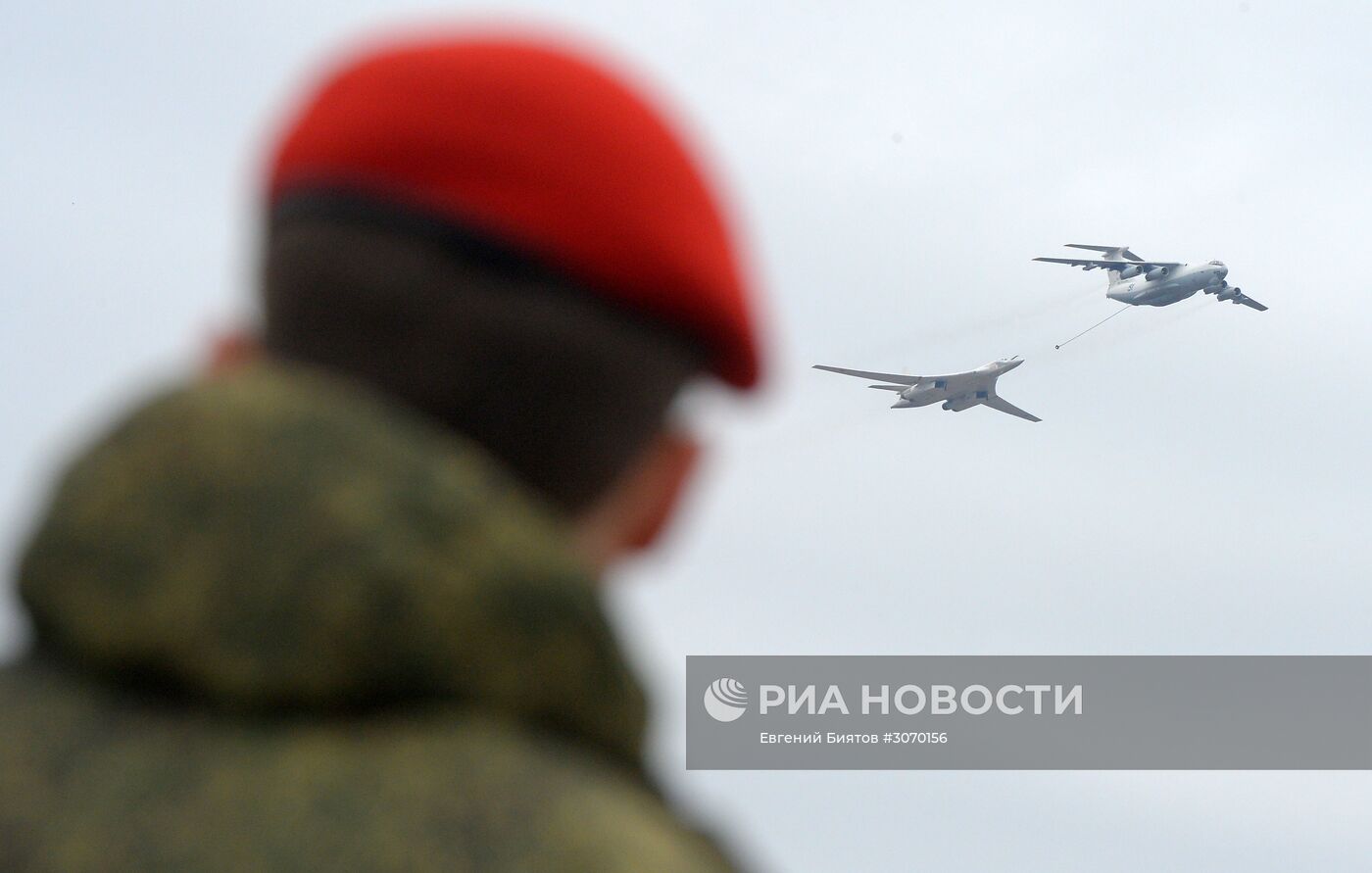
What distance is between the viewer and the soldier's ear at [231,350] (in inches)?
96.1

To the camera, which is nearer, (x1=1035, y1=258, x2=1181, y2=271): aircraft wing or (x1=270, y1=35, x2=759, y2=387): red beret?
(x1=270, y1=35, x2=759, y2=387): red beret

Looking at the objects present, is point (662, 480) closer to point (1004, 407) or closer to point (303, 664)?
point (303, 664)

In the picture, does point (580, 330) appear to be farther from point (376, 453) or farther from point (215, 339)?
point (215, 339)

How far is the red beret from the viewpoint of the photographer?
2.18m

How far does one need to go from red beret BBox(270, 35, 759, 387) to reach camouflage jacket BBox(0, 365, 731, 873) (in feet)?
1.30

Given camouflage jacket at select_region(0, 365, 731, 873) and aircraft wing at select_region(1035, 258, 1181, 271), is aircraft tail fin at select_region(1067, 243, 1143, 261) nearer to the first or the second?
aircraft wing at select_region(1035, 258, 1181, 271)

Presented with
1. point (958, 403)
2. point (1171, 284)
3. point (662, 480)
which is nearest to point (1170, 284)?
point (1171, 284)

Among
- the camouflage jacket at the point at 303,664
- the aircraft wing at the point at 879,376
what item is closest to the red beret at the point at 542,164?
the camouflage jacket at the point at 303,664

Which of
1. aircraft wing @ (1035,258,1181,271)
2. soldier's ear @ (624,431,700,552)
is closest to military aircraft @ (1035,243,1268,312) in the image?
aircraft wing @ (1035,258,1181,271)

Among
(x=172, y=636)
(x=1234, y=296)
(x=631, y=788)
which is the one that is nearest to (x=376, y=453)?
(x=172, y=636)

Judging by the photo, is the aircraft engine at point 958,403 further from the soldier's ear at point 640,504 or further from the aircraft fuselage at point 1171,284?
the soldier's ear at point 640,504

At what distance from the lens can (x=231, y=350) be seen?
8.11 feet

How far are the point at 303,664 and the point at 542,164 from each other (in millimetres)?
845

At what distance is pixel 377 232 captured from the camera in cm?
223
